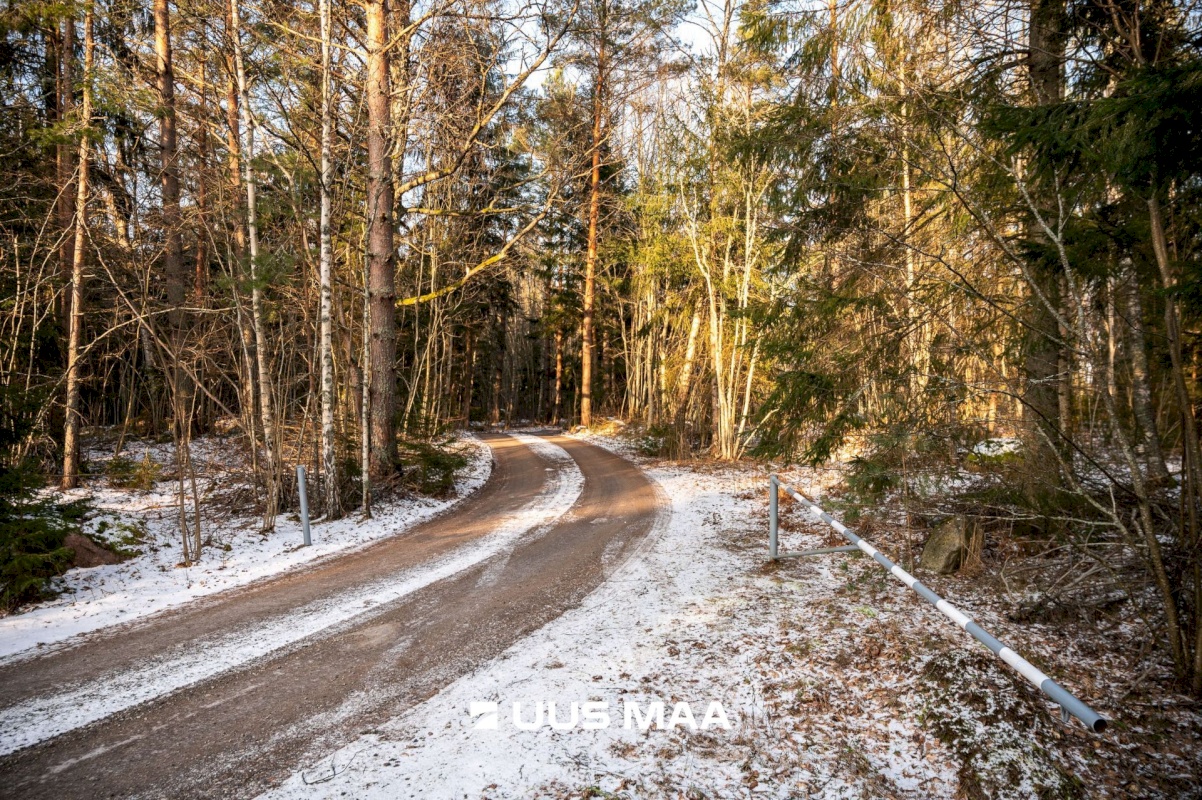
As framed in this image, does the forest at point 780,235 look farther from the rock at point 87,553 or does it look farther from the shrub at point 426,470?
the rock at point 87,553

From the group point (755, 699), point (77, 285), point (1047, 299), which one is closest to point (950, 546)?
point (1047, 299)

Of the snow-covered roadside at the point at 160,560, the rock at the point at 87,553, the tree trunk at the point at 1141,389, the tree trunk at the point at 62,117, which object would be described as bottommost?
the snow-covered roadside at the point at 160,560

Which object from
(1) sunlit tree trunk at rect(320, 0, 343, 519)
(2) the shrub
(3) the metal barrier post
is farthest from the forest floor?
(2) the shrub

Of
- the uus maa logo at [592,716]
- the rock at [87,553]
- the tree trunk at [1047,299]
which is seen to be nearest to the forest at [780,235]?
the tree trunk at [1047,299]

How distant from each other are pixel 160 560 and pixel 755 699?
6.88 meters

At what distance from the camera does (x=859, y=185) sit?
5891mm

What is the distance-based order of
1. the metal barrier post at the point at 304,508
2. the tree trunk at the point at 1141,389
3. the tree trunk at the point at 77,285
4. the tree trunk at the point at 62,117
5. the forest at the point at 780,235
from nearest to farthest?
the forest at the point at 780,235
the tree trunk at the point at 1141,389
the metal barrier post at the point at 304,508
the tree trunk at the point at 77,285
the tree trunk at the point at 62,117

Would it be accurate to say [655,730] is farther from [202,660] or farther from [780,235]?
[780,235]

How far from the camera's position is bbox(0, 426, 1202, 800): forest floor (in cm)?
282

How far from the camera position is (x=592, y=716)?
10.8 ft

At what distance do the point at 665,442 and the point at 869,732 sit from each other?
13.6 m

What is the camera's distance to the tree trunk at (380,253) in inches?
358

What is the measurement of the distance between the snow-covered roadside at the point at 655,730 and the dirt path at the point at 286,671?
0.92ft

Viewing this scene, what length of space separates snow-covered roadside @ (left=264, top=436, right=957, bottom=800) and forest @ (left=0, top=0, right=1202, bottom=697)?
6.53ft
